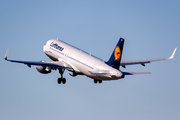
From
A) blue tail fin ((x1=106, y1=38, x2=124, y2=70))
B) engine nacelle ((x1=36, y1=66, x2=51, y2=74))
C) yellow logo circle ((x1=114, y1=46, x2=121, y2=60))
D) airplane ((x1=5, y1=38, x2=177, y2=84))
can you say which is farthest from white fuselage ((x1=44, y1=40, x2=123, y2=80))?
engine nacelle ((x1=36, y1=66, x2=51, y2=74))

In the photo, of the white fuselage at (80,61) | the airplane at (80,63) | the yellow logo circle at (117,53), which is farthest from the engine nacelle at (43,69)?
the yellow logo circle at (117,53)

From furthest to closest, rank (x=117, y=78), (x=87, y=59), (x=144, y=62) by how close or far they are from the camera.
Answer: (x=144, y=62)
(x=87, y=59)
(x=117, y=78)

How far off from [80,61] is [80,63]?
0.37 meters

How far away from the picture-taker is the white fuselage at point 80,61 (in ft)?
242

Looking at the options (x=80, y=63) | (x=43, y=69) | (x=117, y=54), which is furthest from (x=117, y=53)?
(x=43, y=69)

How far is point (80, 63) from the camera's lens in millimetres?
80312

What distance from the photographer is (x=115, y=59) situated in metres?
73.8

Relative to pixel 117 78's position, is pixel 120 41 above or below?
above

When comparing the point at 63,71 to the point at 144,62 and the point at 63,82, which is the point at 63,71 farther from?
the point at 144,62

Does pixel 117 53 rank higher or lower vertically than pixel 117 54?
higher

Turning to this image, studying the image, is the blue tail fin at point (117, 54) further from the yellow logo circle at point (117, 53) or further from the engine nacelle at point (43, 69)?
the engine nacelle at point (43, 69)

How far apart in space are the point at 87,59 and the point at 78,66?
243 centimetres

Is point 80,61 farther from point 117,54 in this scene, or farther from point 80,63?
point 117,54

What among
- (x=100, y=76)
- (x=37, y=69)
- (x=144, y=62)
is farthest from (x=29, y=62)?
(x=144, y=62)
